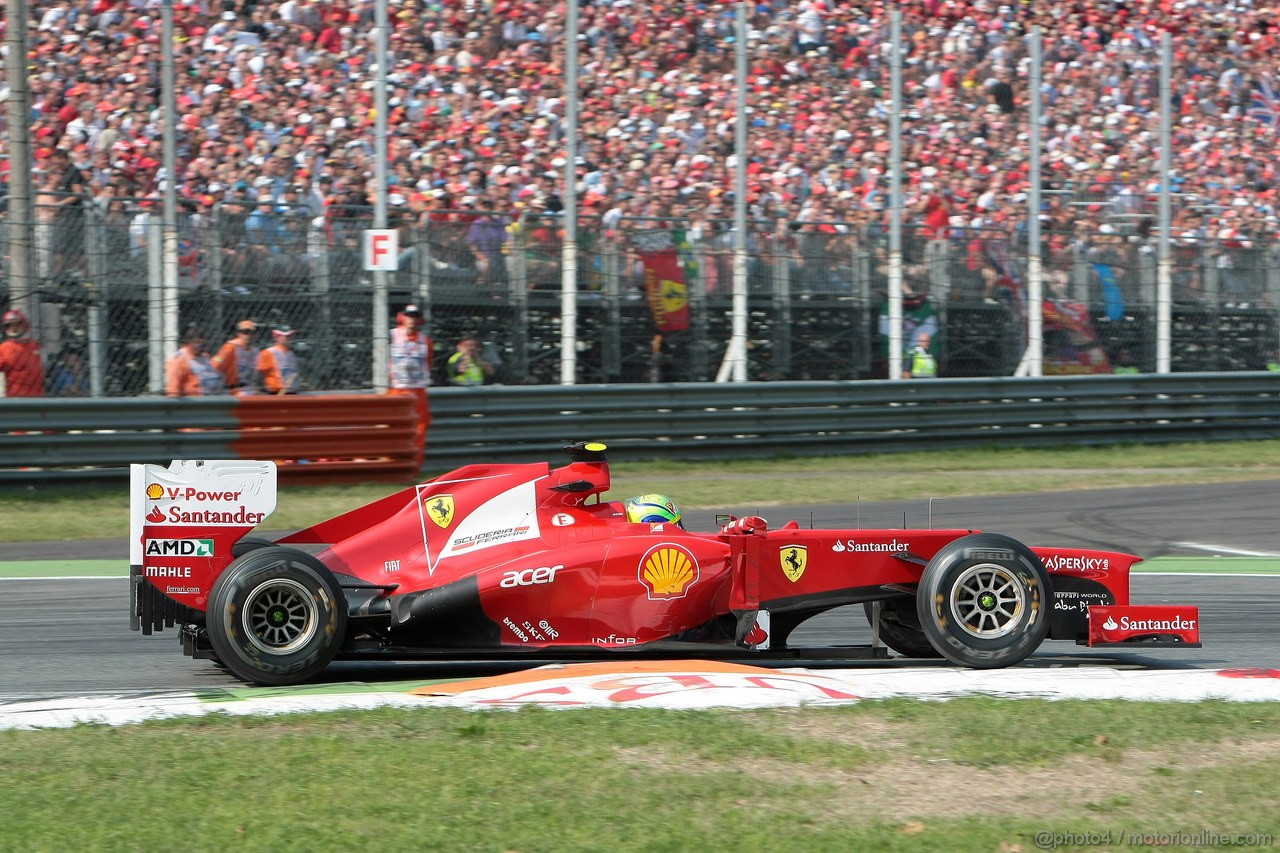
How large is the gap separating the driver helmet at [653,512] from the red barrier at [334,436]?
23.2 ft

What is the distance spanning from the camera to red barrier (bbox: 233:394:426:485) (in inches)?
545

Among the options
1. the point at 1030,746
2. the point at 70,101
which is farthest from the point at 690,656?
the point at 70,101

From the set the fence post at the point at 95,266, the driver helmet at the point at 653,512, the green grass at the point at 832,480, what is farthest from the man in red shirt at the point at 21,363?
the driver helmet at the point at 653,512

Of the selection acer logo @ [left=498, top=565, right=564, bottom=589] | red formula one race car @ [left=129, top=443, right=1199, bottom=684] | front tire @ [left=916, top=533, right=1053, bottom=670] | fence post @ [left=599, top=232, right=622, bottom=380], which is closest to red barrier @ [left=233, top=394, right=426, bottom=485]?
fence post @ [left=599, top=232, right=622, bottom=380]

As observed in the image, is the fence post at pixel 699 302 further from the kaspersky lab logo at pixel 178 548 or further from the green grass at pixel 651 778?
the green grass at pixel 651 778

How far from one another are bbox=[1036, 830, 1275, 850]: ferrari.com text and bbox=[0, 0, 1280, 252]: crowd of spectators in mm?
10677

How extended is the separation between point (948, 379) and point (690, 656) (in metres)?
10.6

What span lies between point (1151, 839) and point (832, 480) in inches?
429

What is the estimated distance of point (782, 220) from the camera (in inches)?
639

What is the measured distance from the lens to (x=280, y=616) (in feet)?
22.1

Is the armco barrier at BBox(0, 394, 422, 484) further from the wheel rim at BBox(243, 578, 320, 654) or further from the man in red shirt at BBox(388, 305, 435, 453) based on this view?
the wheel rim at BBox(243, 578, 320, 654)

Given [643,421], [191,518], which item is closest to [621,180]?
[643,421]

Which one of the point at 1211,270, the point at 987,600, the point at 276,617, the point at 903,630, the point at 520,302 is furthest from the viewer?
the point at 1211,270

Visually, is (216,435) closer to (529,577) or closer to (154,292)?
(154,292)
